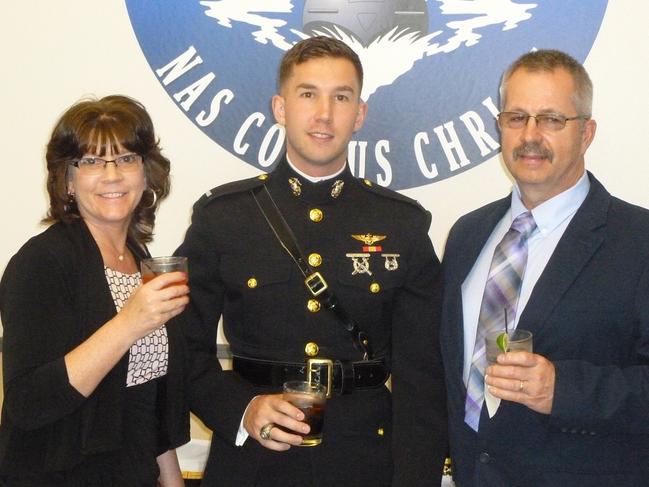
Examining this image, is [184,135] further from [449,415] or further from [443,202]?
[449,415]

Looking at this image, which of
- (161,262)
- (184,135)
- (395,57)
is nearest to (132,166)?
(161,262)

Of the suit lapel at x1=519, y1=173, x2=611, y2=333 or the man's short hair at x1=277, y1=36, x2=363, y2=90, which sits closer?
the suit lapel at x1=519, y1=173, x2=611, y2=333

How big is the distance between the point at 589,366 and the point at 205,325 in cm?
101

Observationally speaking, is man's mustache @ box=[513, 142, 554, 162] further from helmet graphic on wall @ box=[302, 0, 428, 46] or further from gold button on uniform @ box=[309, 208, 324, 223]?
helmet graphic on wall @ box=[302, 0, 428, 46]

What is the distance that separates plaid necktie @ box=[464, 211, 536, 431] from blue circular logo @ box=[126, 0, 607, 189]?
0.86 m

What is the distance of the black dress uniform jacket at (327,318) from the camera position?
2262 mm

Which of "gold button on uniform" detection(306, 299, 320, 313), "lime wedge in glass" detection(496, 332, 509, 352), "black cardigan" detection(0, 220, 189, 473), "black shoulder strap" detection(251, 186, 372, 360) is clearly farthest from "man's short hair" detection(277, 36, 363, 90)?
"lime wedge in glass" detection(496, 332, 509, 352)

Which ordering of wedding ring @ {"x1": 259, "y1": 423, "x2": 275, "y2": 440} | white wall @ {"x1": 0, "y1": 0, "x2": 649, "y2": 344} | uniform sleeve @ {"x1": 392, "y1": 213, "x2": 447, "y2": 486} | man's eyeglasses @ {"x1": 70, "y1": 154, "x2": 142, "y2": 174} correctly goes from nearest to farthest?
wedding ring @ {"x1": 259, "y1": 423, "x2": 275, "y2": 440}, man's eyeglasses @ {"x1": 70, "y1": 154, "x2": 142, "y2": 174}, uniform sleeve @ {"x1": 392, "y1": 213, "x2": 447, "y2": 486}, white wall @ {"x1": 0, "y1": 0, "x2": 649, "y2": 344}

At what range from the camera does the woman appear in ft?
6.54

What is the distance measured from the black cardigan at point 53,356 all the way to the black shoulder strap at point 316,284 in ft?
1.56

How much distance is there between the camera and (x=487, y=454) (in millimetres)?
2172

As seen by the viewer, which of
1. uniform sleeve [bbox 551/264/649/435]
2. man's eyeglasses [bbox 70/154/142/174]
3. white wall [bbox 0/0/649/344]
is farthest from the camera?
white wall [bbox 0/0/649/344]

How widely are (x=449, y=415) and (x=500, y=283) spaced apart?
0.40 metres

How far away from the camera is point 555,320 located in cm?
208
